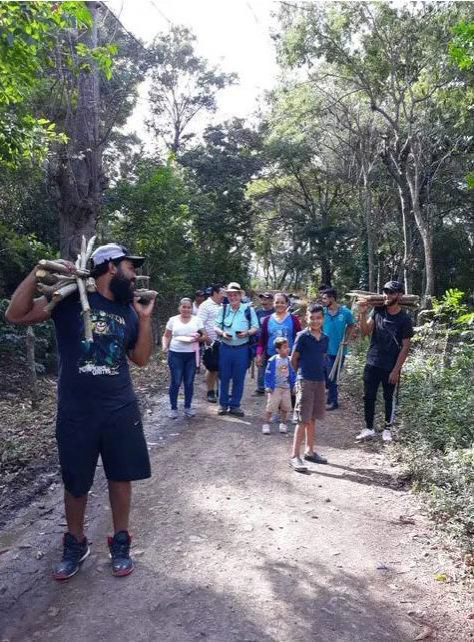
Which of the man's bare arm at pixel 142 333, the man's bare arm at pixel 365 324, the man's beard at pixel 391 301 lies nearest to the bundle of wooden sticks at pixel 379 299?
the man's beard at pixel 391 301

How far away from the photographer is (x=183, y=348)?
7871 mm

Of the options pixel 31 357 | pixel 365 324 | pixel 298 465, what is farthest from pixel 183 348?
pixel 298 465

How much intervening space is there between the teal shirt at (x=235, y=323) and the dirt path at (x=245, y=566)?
2332mm

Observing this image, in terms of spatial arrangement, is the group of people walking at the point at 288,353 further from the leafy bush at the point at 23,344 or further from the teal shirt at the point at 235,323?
the leafy bush at the point at 23,344

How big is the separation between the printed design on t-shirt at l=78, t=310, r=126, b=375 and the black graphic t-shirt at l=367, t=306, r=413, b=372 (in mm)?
4256

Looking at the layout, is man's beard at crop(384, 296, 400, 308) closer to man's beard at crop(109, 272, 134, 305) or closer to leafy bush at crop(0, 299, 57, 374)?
man's beard at crop(109, 272, 134, 305)

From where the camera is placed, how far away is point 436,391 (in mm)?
7590

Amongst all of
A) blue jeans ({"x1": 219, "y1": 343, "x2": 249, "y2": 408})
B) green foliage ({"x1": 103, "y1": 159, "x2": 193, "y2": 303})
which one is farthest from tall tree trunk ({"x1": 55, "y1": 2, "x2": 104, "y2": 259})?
green foliage ({"x1": 103, "y1": 159, "x2": 193, "y2": 303})

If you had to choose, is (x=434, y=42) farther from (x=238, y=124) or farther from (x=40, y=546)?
(x=238, y=124)

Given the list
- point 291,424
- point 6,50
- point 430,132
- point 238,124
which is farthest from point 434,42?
point 238,124

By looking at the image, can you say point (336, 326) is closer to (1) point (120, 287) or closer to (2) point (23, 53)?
(1) point (120, 287)

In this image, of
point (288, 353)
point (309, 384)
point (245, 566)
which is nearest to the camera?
point (245, 566)

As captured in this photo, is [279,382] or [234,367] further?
[234,367]

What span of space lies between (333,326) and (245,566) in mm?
5301
